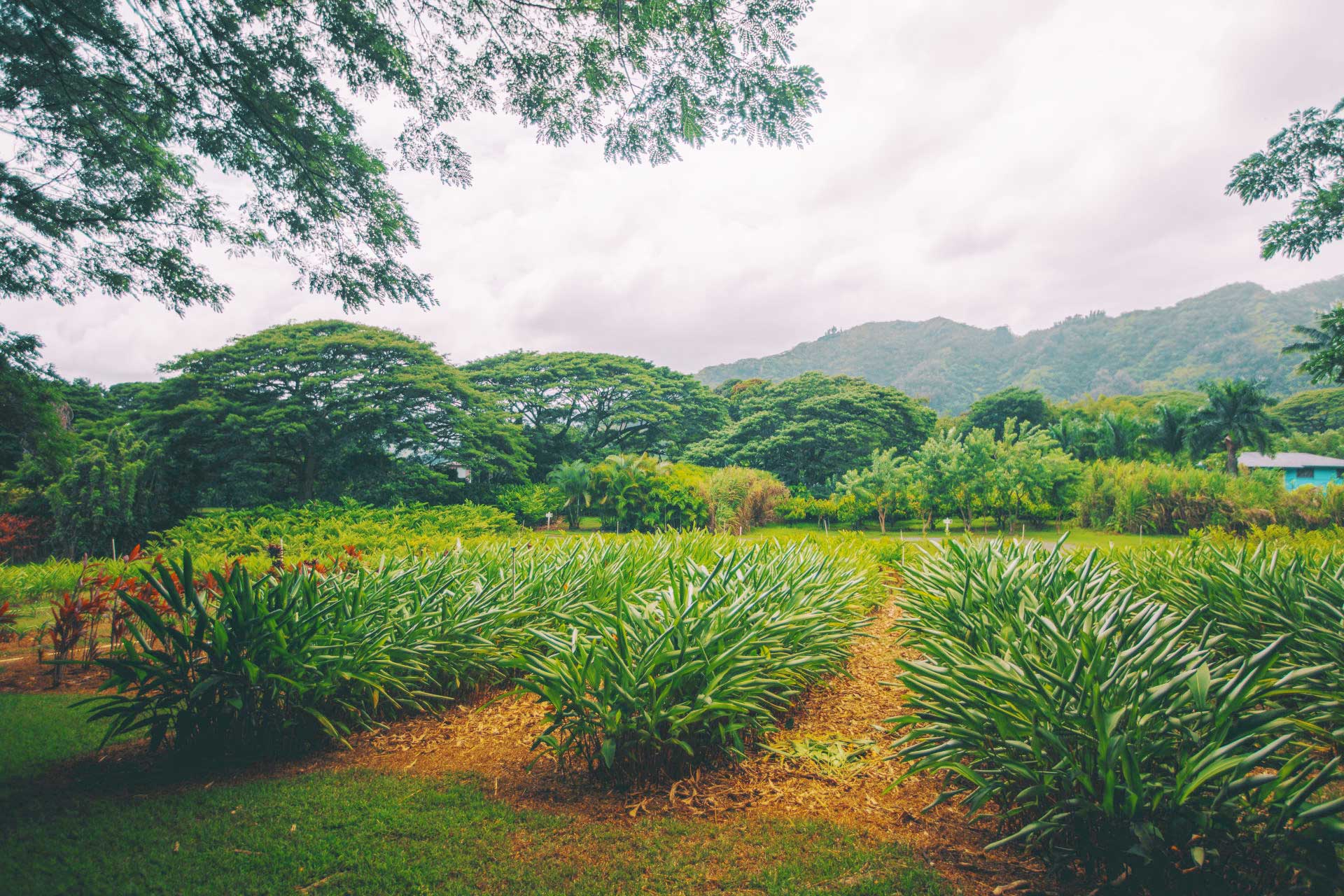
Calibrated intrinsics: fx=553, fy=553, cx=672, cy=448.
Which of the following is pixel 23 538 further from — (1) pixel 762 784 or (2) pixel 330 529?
(1) pixel 762 784

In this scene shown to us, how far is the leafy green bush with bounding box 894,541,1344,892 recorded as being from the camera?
144 centimetres

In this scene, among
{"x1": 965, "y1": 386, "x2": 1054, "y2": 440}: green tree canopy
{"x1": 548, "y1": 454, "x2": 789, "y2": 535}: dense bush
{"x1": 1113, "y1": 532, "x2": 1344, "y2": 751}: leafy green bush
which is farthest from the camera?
{"x1": 965, "y1": 386, "x2": 1054, "y2": 440}: green tree canopy

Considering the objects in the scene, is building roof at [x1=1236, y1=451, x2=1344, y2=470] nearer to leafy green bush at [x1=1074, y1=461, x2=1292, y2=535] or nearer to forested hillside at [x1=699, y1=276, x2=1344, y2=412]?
forested hillside at [x1=699, y1=276, x2=1344, y2=412]

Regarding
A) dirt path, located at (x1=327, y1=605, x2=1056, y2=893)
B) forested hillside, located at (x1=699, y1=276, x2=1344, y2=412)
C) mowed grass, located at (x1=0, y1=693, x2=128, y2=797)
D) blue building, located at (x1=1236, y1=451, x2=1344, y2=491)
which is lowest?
blue building, located at (x1=1236, y1=451, x2=1344, y2=491)

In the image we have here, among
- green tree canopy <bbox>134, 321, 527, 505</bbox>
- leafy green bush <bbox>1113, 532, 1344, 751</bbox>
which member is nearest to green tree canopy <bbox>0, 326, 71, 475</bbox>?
leafy green bush <bbox>1113, 532, 1344, 751</bbox>

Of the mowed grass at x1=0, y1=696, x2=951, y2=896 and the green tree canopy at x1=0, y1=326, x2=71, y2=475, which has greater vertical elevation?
the green tree canopy at x1=0, y1=326, x2=71, y2=475

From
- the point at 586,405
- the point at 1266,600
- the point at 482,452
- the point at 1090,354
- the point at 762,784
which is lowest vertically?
the point at 762,784

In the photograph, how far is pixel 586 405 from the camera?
23547mm

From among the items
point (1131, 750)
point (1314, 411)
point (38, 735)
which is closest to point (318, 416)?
point (38, 735)

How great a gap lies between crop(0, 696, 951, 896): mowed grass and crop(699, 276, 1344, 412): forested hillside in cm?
6095

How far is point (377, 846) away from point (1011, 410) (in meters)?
41.4

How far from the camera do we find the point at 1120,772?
163 centimetres

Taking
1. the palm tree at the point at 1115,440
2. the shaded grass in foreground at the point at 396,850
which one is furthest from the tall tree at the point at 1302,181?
the palm tree at the point at 1115,440

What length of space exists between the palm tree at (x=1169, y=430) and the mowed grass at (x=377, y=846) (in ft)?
115
